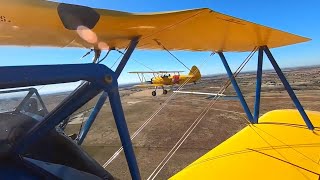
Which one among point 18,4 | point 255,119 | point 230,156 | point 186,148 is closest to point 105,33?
point 18,4

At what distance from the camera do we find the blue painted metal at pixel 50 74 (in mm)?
1200

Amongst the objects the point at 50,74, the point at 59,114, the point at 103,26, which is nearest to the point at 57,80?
the point at 50,74

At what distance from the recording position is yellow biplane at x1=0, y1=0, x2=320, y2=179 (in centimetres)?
230

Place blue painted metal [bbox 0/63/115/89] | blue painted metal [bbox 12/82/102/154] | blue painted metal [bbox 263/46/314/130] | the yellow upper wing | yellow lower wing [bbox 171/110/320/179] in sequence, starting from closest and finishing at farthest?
blue painted metal [bbox 0/63/115/89] < blue painted metal [bbox 12/82/102/154] < the yellow upper wing < yellow lower wing [bbox 171/110/320/179] < blue painted metal [bbox 263/46/314/130]

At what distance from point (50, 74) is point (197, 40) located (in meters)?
3.94

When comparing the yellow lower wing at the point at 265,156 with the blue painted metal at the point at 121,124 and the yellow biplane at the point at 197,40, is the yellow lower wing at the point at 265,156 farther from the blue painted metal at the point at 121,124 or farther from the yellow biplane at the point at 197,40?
the blue painted metal at the point at 121,124

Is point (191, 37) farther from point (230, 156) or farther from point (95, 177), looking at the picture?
point (95, 177)

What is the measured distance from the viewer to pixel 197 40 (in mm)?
4910

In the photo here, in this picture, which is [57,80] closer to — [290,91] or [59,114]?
[59,114]

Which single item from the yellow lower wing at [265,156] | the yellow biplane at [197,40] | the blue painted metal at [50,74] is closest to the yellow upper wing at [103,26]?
the yellow biplane at [197,40]

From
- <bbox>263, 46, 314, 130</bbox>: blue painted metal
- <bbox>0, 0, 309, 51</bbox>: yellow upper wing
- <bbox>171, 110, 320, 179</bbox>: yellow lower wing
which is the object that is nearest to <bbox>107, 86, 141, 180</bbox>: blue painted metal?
<bbox>0, 0, 309, 51</bbox>: yellow upper wing

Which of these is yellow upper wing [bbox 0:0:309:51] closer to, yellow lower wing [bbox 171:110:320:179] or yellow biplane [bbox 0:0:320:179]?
yellow biplane [bbox 0:0:320:179]

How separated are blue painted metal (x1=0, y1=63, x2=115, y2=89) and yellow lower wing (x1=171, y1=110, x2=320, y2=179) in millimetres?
2727

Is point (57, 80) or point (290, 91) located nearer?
point (57, 80)
